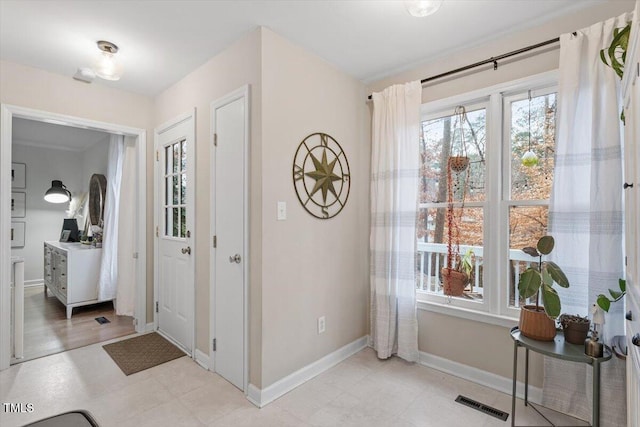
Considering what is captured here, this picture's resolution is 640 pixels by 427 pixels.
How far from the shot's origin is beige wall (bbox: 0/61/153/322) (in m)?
2.61

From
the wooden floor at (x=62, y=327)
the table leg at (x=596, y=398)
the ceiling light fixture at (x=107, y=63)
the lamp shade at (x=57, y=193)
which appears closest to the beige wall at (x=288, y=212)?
the ceiling light fixture at (x=107, y=63)

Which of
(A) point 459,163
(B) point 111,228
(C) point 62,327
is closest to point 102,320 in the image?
(C) point 62,327

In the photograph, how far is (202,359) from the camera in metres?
2.59

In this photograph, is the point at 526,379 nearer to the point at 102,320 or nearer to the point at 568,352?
the point at 568,352

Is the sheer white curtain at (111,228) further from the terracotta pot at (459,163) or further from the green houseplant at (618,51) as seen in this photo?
the green houseplant at (618,51)

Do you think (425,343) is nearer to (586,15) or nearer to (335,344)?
(335,344)

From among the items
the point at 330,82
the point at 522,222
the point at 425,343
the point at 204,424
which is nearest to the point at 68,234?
the point at 204,424

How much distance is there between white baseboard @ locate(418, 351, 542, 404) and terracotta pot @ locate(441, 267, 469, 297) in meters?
0.53

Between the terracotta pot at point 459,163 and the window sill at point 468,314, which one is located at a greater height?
the terracotta pot at point 459,163

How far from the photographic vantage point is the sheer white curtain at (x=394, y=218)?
2.57 metres

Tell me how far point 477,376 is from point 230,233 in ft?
6.95

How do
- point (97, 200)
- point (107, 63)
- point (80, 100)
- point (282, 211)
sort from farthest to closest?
point (97, 200) → point (80, 100) → point (107, 63) → point (282, 211)

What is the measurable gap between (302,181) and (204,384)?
1667 mm

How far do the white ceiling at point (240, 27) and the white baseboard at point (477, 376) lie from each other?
7.96 feet
